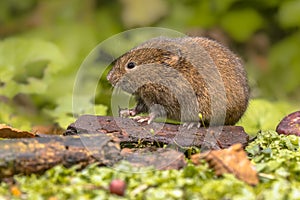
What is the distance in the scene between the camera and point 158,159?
4504mm

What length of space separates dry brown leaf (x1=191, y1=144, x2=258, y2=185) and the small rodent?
129 cm

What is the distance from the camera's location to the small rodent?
577 centimetres

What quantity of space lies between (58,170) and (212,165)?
38.9 inches

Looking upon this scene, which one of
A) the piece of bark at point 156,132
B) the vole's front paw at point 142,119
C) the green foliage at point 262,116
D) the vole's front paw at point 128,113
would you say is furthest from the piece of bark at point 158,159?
the green foliage at point 262,116

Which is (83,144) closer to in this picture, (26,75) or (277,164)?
(277,164)

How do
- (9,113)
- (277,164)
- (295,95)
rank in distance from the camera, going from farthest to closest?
(295,95) < (9,113) < (277,164)

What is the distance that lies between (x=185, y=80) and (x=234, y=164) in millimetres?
1586

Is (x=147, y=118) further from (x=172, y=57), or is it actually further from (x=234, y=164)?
(x=234, y=164)

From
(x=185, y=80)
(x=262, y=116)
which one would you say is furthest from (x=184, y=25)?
(x=185, y=80)

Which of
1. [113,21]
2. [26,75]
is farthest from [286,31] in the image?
[26,75]

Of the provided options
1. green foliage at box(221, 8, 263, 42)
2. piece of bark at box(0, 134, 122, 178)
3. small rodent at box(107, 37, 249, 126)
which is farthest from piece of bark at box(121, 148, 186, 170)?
green foliage at box(221, 8, 263, 42)

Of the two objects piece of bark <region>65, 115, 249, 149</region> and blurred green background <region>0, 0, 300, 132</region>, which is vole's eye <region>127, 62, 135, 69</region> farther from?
blurred green background <region>0, 0, 300, 132</region>

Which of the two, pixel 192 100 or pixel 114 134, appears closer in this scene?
pixel 114 134

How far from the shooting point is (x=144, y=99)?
5.91 m
